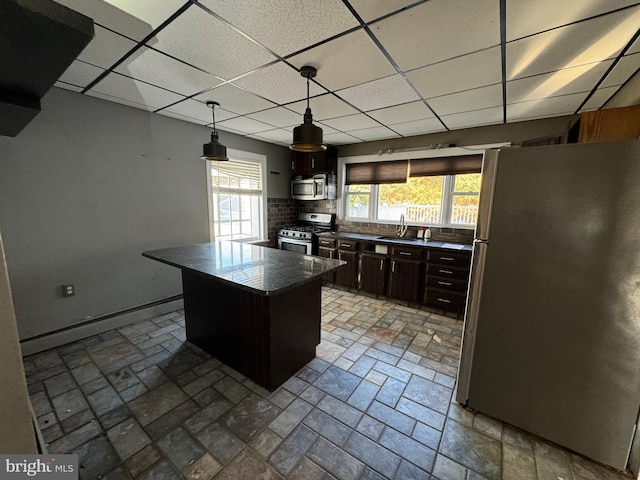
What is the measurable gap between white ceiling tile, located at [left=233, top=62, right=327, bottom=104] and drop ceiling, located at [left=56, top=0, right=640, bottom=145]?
15mm

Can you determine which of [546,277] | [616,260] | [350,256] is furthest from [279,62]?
[350,256]

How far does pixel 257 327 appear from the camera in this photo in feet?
6.57

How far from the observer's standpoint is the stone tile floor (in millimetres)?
1449

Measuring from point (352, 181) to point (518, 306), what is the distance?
3.37 m

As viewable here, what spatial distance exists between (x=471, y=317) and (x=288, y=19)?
A: 6.90ft

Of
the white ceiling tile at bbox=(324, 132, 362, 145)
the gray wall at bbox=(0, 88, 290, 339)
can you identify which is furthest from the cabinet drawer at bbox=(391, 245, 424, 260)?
the gray wall at bbox=(0, 88, 290, 339)

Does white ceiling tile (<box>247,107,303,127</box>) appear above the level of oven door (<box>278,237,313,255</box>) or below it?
above

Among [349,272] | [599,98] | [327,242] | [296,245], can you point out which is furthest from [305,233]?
[599,98]

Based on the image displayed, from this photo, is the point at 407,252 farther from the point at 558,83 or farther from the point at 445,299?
the point at 558,83

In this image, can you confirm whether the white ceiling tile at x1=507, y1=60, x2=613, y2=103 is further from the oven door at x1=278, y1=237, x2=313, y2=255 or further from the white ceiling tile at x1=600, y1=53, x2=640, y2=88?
the oven door at x1=278, y1=237, x2=313, y2=255

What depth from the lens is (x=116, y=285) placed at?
291cm

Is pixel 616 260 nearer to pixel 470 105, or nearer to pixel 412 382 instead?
pixel 412 382

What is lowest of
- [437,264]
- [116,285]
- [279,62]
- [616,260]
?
[116,285]

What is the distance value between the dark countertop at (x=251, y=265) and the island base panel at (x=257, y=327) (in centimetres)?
14
